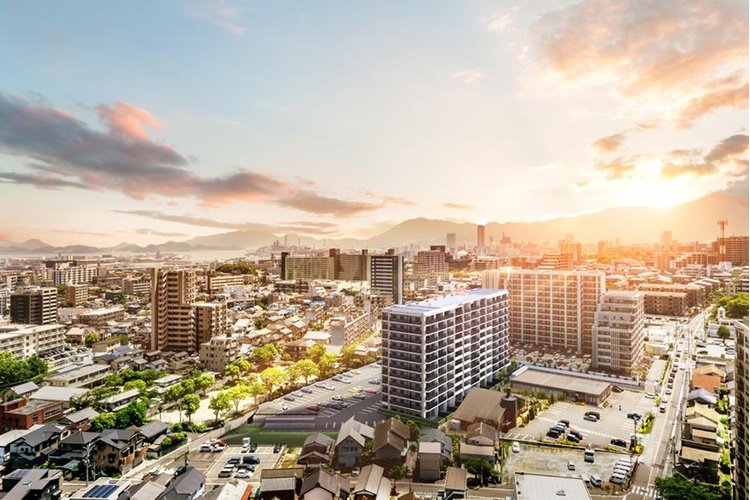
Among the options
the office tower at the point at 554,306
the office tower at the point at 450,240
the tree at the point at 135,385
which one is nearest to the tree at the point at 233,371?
the tree at the point at 135,385

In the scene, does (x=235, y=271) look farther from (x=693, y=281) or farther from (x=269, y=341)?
(x=693, y=281)

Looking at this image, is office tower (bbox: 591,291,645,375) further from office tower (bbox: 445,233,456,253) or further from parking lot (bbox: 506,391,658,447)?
office tower (bbox: 445,233,456,253)

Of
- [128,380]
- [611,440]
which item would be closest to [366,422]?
[611,440]

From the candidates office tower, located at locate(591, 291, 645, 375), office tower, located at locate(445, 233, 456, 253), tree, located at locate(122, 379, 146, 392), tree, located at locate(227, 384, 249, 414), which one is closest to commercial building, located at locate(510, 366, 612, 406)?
office tower, located at locate(591, 291, 645, 375)

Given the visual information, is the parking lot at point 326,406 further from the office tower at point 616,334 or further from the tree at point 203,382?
the office tower at point 616,334

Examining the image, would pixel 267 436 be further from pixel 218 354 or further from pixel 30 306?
pixel 30 306

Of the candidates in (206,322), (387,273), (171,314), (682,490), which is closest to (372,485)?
(682,490)

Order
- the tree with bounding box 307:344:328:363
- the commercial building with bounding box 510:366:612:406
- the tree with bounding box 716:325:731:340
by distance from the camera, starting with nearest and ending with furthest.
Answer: the commercial building with bounding box 510:366:612:406
the tree with bounding box 307:344:328:363
the tree with bounding box 716:325:731:340
